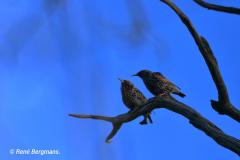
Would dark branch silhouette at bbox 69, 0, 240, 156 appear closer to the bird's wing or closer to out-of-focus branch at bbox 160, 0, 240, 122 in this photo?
out-of-focus branch at bbox 160, 0, 240, 122

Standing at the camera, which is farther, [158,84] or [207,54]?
[158,84]

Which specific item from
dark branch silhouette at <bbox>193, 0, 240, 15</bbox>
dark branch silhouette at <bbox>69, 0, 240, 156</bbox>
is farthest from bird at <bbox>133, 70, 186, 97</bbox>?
dark branch silhouette at <bbox>193, 0, 240, 15</bbox>

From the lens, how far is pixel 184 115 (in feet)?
20.8

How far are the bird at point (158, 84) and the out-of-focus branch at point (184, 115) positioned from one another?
3.40ft

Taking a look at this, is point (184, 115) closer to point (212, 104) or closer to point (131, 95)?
point (212, 104)

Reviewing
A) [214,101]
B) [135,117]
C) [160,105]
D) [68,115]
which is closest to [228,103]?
[214,101]

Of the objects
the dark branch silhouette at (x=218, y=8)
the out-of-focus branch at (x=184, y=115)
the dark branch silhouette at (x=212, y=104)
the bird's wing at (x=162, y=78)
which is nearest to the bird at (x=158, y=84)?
the bird's wing at (x=162, y=78)

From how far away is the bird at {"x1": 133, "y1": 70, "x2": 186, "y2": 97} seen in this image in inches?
312

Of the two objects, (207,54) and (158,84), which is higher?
(158,84)

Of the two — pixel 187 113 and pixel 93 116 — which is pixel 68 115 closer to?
pixel 93 116

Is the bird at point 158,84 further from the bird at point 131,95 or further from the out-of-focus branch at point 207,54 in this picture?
the out-of-focus branch at point 207,54

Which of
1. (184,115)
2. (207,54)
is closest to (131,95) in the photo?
(184,115)

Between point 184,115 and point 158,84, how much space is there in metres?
1.78

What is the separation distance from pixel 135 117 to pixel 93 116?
59cm
